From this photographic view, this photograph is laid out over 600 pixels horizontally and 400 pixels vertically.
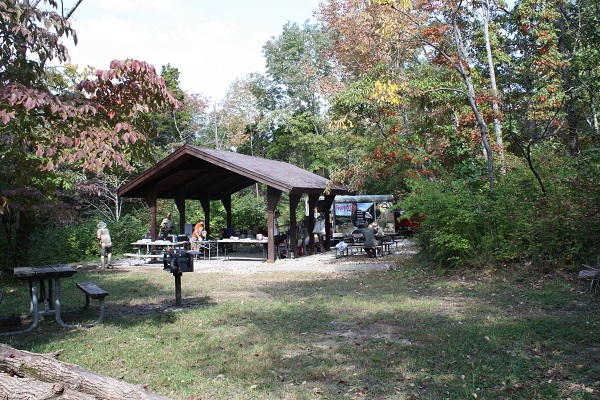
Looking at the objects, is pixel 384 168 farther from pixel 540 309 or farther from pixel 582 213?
pixel 540 309

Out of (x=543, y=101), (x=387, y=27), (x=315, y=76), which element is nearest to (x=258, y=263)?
(x=387, y=27)

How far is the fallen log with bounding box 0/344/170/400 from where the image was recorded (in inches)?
130

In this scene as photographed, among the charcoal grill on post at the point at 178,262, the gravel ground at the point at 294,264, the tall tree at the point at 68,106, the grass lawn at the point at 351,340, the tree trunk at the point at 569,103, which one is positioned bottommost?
the grass lawn at the point at 351,340

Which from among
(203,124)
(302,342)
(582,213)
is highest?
(203,124)

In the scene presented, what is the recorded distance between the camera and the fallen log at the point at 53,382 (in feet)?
10.9

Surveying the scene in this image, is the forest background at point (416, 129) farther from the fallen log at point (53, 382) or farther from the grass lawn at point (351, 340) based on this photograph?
the fallen log at point (53, 382)

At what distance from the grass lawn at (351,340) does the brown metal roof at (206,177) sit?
6404 millimetres

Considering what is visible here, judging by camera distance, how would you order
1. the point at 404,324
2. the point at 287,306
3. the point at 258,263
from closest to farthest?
1. the point at 404,324
2. the point at 287,306
3. the point at 258,263

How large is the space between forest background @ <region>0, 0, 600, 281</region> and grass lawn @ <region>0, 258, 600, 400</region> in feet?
5.50

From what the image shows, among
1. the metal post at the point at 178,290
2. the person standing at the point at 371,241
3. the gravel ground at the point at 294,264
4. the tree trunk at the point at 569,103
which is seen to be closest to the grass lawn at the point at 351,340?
the metal post at the point at 178,290

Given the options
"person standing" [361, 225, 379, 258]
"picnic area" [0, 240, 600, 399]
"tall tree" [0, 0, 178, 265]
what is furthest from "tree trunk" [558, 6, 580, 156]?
"tall tree" [0, 0, 178, 265]

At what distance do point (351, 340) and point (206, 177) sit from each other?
1554 cm

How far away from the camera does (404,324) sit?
23.1ft

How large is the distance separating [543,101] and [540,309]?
48.5ft
